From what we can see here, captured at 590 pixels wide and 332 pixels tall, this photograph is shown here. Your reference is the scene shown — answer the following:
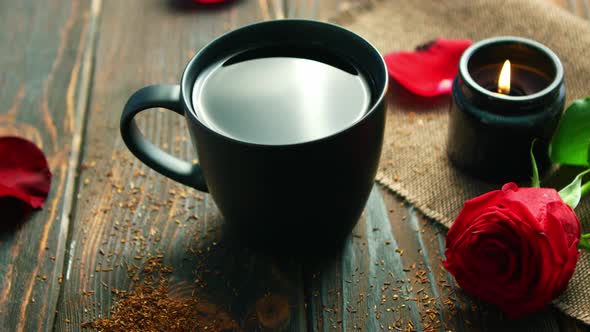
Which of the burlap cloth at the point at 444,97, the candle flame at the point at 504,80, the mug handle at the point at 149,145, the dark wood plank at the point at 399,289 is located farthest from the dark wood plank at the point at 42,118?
the candle flame at the point at 504,80

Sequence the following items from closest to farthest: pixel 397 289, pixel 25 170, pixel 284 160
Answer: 1. pixel 284 160
2. pixel 397 289
3. pixel 25 170

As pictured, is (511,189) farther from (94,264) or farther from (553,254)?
(94,264)

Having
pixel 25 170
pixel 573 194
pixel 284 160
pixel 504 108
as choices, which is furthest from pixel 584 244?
pixel 25 170

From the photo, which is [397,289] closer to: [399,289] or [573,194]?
[399,289]

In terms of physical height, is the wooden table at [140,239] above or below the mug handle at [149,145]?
below

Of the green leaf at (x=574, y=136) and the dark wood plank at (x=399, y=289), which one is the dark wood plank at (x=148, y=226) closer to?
the dark wood plank at (x=399, y=289)

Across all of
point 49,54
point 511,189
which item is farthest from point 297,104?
point 49,54

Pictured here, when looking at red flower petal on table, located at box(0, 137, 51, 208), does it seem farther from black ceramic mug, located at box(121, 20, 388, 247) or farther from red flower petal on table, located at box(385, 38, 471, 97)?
red flower petal on table, located at box(385, 38, 471, 97)
